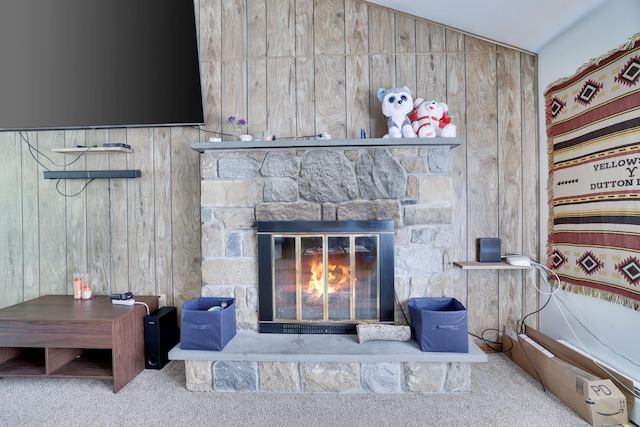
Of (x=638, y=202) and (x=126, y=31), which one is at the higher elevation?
(x=126, y=31)

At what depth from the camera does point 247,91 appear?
7.71ft

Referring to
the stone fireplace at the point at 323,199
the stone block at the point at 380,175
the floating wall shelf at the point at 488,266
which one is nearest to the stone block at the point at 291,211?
the stone fireplace at the point at 323,199

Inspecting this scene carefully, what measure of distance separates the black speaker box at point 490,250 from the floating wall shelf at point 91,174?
2.50 metres

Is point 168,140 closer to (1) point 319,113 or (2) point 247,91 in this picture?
(2) point 247,91

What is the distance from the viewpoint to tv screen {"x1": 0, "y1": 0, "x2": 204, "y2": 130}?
2.09 meters

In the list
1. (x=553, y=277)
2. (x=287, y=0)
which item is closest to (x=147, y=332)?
(x=287, y=0)

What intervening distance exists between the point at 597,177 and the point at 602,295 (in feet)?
2.15

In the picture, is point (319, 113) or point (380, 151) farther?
point (319, 113)

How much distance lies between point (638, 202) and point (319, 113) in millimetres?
1844

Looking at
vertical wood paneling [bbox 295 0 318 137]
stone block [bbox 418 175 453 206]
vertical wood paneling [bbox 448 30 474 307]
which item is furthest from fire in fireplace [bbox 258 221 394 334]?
vertical wood paneling [bbox 295 0 318 137]

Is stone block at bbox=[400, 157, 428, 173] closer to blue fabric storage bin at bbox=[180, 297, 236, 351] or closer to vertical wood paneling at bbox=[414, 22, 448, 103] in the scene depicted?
vertical wood paneling at bbox=[414, 22, 448, 103]

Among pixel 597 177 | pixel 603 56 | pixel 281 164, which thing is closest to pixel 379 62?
pixel 281 164

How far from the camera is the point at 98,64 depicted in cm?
216

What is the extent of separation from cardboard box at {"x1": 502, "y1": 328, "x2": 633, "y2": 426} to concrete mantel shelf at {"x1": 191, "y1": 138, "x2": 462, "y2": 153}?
4.41ft
